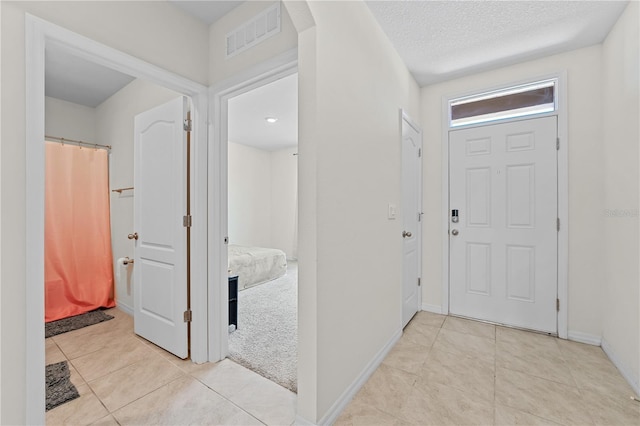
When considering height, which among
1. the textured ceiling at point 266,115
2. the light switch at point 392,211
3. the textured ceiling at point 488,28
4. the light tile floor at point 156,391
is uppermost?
the textured ceiling at point 266,115

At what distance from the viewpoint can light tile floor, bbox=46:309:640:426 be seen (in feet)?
5.16

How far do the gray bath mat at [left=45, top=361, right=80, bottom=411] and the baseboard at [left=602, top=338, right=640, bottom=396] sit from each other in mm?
3505

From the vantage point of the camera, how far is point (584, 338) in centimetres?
244

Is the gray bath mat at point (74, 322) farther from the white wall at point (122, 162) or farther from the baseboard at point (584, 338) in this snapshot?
the baseboard at point (584, 338)

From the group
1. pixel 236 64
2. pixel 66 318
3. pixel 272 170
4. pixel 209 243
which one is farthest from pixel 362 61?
pixel 272 170

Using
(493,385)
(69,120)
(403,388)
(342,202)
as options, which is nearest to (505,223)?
(493,385)

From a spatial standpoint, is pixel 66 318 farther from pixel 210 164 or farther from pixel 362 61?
pixel 362 61

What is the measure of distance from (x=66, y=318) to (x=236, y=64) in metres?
3.15

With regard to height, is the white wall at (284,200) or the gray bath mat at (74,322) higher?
the white wall at (284,200)

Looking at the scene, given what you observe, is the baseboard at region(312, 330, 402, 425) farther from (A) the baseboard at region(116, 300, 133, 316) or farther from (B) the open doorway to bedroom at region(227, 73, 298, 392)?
(A) the baseboard at region(116, 300, 133, 316)

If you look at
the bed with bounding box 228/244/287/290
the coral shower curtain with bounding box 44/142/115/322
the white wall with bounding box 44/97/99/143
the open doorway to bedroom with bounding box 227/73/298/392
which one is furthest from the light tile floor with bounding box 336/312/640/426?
the white wall with bounding box 44/97/99/143

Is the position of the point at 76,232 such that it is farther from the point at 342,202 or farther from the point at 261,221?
the point at 261,221

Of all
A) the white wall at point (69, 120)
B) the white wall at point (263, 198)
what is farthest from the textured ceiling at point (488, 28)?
the white wall at point (263, 198)

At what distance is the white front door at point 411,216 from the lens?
2.69 meters
